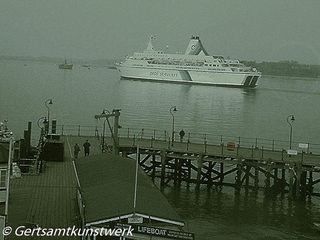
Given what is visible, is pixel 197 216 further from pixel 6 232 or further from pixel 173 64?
pixel 173 64

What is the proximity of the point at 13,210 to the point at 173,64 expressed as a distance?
122 metres

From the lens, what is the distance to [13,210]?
14375 mm

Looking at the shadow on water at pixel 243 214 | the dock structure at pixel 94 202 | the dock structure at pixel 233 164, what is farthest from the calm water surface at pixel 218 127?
the dock structure at pixel 94 202

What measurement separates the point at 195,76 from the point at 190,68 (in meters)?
2.50

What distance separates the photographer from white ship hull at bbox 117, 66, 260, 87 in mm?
125250

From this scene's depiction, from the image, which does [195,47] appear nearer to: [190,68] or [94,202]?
→ [190,68]

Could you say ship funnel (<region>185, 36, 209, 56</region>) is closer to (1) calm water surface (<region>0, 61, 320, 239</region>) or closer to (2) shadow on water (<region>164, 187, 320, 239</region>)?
(1) calm water surface (<region>0, 61, 320, 239</region>)

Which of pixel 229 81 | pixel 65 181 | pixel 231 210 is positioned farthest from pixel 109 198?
pixel 229 81

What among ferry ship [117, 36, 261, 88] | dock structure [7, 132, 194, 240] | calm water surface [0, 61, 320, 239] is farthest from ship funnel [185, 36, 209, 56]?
dock structure [7, 132, 194, 240]

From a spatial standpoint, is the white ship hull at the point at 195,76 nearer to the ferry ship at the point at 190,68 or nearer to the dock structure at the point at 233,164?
the ferry ship at the point at 190,68

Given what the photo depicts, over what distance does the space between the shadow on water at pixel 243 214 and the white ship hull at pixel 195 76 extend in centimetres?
10008

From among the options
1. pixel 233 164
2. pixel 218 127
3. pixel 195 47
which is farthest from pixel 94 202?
pixel 195 47

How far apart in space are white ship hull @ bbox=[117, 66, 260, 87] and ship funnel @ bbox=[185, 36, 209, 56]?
8978 mm

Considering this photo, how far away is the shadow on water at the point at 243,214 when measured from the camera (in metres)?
19.9
